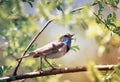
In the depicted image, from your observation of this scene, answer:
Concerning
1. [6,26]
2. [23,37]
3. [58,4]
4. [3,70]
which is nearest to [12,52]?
[3,70]

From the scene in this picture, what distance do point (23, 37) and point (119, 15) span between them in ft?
1.14

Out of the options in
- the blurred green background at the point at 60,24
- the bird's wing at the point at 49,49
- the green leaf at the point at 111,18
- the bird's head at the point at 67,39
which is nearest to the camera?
the blurred green background at the point at 60,24

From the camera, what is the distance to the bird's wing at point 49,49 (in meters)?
1.37

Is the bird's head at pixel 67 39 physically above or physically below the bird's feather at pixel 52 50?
above

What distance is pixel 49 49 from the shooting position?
4.72ft

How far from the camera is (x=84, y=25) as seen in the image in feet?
3.07

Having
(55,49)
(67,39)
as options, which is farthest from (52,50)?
(67,39)

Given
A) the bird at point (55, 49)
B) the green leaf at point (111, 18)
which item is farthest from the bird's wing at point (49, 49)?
the green leaf at point (111, 18)

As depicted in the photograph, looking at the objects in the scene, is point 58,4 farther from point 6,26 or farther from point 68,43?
point 68,43

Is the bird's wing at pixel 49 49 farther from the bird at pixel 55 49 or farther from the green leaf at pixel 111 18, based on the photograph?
the green leaf at pixel 111 18

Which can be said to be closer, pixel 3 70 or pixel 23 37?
pixel 23 37

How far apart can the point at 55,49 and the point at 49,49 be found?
5cm

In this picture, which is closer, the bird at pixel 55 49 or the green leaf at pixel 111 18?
the green leaf at pixel 111 18

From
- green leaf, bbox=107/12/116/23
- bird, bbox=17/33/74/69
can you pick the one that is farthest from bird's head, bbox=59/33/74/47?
green leaf, bbox=107/12/116/23
